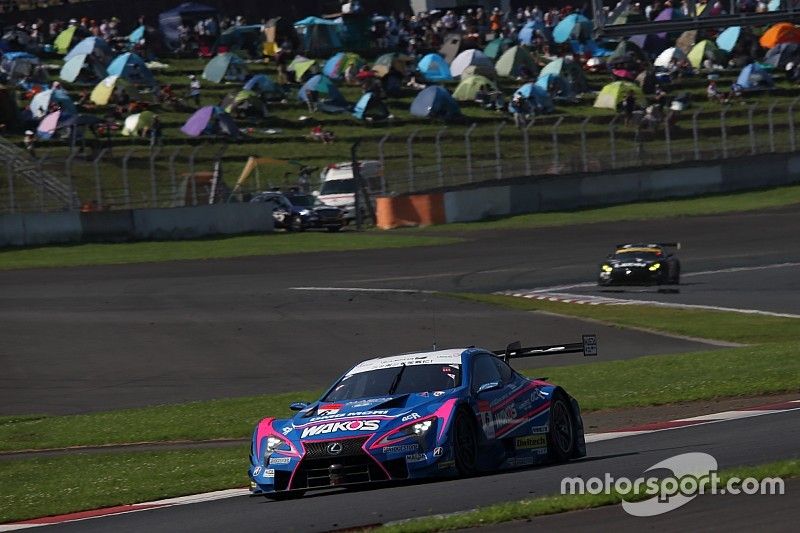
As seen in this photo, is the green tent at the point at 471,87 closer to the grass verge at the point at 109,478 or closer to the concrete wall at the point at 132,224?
the concrete wall at the point at 132,224

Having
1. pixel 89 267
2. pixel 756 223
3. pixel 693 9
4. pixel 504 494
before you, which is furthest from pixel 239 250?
pixel 504 494

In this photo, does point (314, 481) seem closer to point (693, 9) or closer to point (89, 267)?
point (693, 9)

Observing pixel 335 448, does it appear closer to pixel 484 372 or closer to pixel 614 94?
pixel 484 372

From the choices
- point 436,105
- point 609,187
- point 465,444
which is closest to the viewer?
point 465,444

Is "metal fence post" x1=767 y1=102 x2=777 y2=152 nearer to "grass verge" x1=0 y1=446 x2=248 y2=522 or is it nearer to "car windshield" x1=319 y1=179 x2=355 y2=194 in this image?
"car windshield" x1=319 y1=179 x2=355 y2=194

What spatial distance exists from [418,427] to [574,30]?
211 feet

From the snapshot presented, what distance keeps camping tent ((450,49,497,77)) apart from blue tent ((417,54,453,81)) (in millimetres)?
460

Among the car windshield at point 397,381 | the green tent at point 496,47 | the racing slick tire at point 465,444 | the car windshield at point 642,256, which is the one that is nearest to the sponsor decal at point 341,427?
the racing slick tire at point 465,444

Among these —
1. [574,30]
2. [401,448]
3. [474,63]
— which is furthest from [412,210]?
[401,448]

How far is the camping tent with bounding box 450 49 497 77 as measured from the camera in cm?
6556

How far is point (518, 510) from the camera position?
8172 mm

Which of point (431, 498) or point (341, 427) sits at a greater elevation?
point (341, 427)

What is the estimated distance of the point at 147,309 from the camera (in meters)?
27.1

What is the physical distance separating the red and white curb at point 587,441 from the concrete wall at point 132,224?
29542 mm
